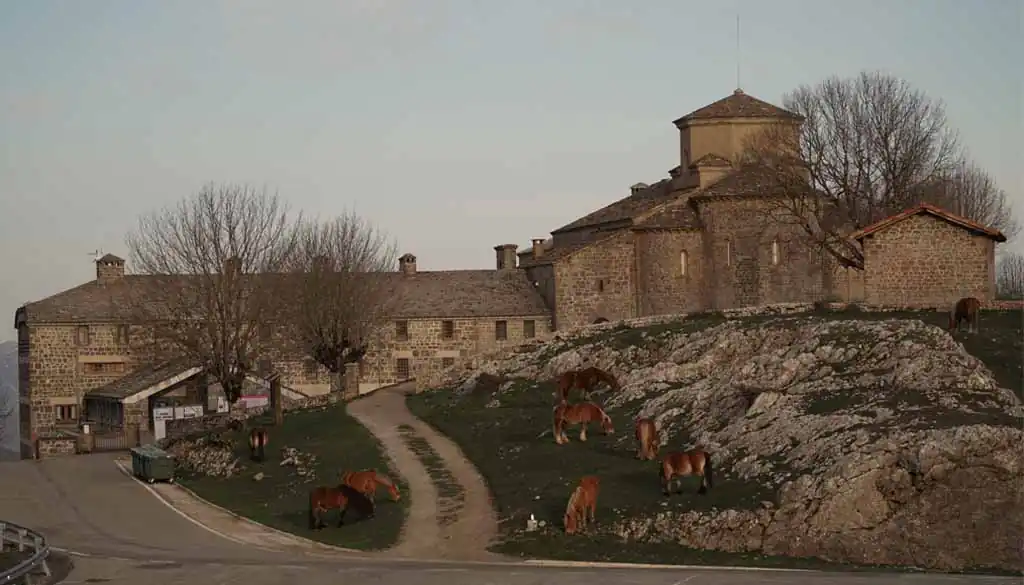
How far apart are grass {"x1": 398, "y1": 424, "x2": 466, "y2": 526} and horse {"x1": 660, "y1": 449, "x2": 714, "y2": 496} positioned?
535cm

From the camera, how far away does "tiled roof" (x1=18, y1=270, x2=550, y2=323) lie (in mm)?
73500

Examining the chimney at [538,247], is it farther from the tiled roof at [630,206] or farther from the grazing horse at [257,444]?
the grazing horse at [257,444]

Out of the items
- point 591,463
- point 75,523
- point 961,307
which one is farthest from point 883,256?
point 75,523

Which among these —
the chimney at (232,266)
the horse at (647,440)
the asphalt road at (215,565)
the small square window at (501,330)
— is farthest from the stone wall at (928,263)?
the small square window at (501,330)

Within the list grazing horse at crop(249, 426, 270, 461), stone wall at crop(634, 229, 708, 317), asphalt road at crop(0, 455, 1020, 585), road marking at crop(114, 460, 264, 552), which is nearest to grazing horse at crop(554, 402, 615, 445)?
road marking at crop(114, 460, 264, 552)

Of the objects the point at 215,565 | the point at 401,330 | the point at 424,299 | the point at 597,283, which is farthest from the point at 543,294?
the point at 215,565

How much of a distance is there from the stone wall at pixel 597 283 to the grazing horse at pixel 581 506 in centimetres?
3782

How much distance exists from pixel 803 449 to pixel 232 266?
34.5m

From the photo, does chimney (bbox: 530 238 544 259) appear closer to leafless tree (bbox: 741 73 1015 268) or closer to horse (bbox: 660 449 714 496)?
leafless tree (bbox: 741 73 1015 268)

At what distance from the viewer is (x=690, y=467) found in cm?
3105

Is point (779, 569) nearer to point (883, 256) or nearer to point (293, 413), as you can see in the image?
point (883, 256)

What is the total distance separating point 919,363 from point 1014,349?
4546 millimetres

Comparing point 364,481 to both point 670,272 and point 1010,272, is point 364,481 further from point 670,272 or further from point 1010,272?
point 1010,272

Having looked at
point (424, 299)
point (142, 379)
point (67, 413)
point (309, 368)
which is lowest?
point (67, 413)
